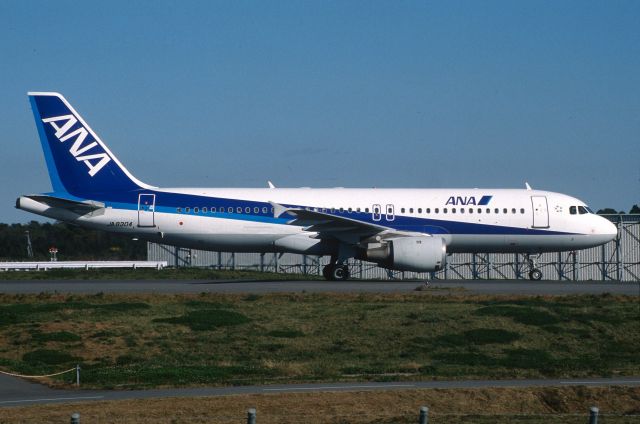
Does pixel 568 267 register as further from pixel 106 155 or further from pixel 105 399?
pixel 105 399

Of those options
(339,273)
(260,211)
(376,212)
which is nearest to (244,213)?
(260,211)

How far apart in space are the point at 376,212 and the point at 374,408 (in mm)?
24077

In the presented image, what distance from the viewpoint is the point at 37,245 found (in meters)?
107

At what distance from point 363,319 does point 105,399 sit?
39.5 ft

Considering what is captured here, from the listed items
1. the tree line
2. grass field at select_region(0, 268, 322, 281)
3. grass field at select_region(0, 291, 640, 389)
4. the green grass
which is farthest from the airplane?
the tree line

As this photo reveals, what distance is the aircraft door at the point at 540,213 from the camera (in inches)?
1694

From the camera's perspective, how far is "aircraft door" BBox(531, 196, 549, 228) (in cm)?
4303

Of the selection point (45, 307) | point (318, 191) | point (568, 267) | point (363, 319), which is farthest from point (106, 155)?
point (568, 267)

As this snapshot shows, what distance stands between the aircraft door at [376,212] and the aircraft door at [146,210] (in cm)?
957

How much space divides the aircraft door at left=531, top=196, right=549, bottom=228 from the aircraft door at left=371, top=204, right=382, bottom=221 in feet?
22.8

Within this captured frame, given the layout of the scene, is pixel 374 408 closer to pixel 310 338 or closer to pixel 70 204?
pixel 310 338

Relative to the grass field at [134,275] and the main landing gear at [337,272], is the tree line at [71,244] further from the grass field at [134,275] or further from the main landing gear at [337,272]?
the main landing gear at [337,272]

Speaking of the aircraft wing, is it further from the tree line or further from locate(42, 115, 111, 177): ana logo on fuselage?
the tree line

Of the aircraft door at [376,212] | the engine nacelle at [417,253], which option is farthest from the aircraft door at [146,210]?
the engine nacelle at [417,253]
